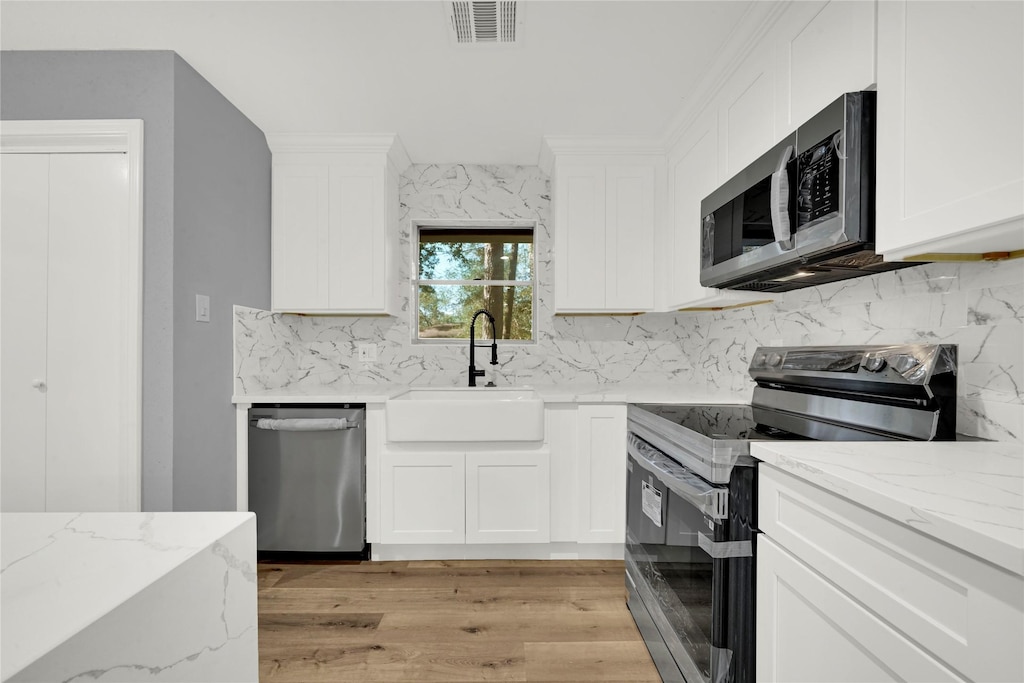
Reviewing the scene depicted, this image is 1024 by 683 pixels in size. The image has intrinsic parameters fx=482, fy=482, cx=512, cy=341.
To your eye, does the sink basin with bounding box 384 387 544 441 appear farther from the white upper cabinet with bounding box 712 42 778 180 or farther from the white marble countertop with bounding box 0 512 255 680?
the white marble countertop with bounding box 0 512 255 680

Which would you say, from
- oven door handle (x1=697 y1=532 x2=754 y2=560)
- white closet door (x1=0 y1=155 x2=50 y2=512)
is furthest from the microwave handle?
white closet door (x1=0 y1=155 x2=50 y2=512)

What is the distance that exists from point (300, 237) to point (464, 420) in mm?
1486

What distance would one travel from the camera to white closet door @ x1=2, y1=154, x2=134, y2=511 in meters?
1.98

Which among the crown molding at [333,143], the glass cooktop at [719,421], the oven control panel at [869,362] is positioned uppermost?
the crown molding at [333,143]

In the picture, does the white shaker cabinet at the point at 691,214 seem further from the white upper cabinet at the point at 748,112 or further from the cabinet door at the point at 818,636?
the cabinet door at the point at 818,636

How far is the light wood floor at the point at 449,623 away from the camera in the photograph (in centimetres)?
171

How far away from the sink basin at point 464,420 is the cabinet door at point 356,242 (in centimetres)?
75

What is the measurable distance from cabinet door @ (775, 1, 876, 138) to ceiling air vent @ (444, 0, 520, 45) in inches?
36.2

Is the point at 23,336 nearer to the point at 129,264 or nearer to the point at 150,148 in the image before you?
the point at 129,264

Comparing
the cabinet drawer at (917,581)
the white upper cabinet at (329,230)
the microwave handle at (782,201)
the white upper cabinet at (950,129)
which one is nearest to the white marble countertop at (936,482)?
the cabinet drawer at (917,581)

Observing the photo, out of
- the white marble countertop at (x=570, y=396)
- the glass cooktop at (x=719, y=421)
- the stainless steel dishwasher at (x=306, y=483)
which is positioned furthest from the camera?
the stainless steel dishwasher at (x=306, y=483)

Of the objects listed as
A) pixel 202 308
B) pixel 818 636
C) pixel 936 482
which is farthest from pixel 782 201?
pixel 202 308

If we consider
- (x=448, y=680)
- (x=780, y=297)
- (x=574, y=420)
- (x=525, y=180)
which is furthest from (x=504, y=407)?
(x=525, y=180)

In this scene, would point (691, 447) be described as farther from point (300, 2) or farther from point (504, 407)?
point (300, 2)
